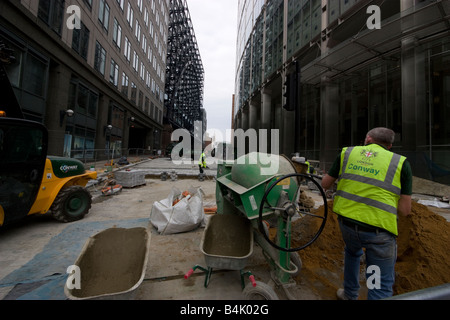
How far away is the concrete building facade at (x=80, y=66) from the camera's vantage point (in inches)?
403

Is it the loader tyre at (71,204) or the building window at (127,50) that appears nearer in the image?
the loader tyre at (71,204)

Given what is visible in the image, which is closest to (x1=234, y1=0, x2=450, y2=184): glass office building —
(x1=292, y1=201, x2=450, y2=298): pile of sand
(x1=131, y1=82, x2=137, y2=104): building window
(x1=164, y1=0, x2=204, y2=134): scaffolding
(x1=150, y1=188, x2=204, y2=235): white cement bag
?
(x1=292, y1=201, x2=450, y2=298): pile of sand

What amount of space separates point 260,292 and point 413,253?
2.70 meters

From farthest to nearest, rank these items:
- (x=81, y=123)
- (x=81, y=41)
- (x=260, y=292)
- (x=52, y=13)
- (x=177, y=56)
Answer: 1. (x=177, y=56)
2. (x=81, y=123)
3. (x=81, y=41)
4. (x=52, y=13)
5. (x=260, y=292)

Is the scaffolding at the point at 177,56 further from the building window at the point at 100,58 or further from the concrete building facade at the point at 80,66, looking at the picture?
the building window at the point at 100,58

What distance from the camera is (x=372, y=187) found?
2.10 metres

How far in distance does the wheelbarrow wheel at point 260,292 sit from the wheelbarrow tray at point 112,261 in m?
1.29

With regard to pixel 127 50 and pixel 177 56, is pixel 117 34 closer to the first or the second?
pixel 127 50

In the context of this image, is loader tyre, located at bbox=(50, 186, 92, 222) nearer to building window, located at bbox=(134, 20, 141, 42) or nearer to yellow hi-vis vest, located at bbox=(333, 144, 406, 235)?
yellow hi-vis vest, located at bbox=(333, 144, 406, 235)

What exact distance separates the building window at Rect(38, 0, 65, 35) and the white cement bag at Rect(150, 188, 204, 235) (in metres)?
14.3

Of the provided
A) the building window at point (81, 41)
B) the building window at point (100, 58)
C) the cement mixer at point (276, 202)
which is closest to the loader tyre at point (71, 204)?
the cement mixer at point (276, 202)

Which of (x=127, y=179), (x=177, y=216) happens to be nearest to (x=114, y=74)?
(x=127, y=179)

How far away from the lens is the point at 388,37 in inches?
416
